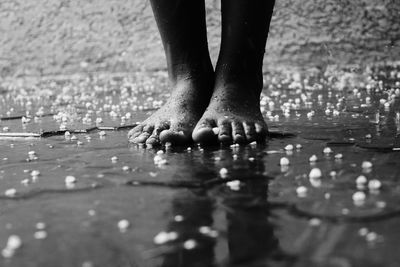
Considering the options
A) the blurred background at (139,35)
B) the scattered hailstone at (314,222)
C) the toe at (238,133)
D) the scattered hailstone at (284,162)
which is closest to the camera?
the scattered hailstone at (314,222)

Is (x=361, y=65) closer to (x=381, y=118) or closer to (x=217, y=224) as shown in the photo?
(x=381, y=118)

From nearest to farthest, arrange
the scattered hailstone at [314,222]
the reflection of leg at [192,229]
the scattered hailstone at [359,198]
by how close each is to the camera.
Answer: the reflection of leg at [192,229]
the scattered hailstone at [314,222]
the scattered hailstone at [359,198]

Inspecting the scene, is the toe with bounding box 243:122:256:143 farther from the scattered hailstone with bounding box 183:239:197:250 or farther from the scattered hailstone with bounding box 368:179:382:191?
the scattered hailstone with bounding box 183:239:197:250

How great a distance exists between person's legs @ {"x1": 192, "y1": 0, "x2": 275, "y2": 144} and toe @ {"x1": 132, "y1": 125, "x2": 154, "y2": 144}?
18 centimetres

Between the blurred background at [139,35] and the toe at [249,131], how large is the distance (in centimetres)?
303

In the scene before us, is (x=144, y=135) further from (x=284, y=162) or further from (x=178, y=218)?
(x=178, y=218)

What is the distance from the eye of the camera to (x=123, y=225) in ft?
3.87

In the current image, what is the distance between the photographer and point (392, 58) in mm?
5113

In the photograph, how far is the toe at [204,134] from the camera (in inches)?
78.7

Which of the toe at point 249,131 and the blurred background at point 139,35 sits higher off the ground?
the blurred background at point 139,35

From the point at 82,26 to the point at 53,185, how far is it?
178 inches

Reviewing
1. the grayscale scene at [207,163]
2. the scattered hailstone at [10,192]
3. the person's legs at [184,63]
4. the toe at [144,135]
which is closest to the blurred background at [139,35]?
the grayscale scene at [207,163]

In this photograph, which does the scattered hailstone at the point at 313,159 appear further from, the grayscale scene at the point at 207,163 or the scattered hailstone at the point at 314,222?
the scattered hailstone at the point at 314,222

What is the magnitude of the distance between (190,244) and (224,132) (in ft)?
3.13
